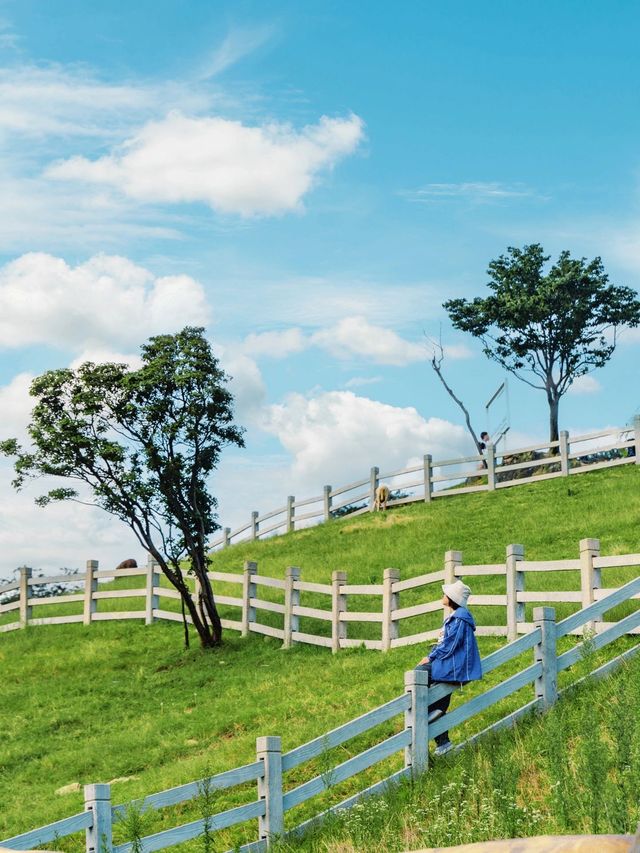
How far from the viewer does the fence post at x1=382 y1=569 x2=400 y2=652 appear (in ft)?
59.2

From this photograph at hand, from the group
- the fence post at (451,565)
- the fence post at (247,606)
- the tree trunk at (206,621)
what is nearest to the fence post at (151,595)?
the tree trunk at (206,621)

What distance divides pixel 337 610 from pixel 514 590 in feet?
15.5

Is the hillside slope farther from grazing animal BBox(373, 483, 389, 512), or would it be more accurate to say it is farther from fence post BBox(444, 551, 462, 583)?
fence post BBox(444, 551, 462, 583)

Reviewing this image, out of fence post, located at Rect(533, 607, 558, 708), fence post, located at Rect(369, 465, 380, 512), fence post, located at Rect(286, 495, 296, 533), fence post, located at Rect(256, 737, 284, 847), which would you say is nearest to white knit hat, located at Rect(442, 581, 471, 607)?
fence post, located at Rect(533, 607, 558, 708)

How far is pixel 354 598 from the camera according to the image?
22844 millimetres

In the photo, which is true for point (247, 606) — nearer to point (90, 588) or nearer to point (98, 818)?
point (90, 588)

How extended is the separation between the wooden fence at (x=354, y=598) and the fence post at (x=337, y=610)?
2 cm

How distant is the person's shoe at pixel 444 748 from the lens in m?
10.6

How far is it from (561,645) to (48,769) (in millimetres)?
7587

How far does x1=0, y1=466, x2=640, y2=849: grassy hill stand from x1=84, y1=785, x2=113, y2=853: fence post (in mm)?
2626

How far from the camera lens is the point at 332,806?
403 inches

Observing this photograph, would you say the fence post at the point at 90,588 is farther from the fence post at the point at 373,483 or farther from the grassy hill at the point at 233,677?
the fence post at the point at 373,483

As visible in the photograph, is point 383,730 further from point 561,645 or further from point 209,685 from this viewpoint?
point 209,685

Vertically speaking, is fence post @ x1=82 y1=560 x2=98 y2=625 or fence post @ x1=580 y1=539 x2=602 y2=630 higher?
fence post @ x1=580 y1=539 x2=602 y2=630
